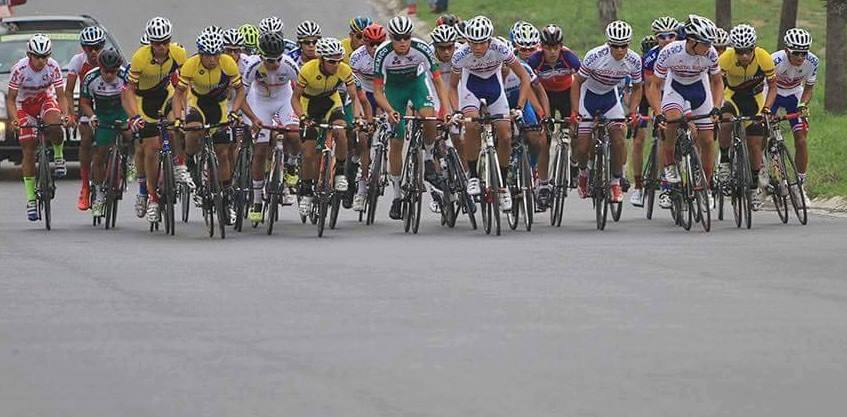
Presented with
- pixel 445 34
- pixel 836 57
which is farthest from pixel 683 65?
pixel 836 57

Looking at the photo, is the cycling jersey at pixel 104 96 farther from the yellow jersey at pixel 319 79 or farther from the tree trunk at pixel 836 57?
the tree trunk at pixel 836 57

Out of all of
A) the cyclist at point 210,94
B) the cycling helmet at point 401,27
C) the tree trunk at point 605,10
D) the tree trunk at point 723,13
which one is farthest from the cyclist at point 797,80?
the tree trunk at point 605,10

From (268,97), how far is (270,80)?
0.76 ft

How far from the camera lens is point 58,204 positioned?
83.2 ft

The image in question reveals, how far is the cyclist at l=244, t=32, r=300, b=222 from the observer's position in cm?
2077

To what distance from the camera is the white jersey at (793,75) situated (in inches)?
879

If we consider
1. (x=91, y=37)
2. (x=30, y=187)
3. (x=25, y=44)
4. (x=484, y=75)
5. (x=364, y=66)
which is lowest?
(x=30, y=187)

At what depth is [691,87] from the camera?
20859 mm

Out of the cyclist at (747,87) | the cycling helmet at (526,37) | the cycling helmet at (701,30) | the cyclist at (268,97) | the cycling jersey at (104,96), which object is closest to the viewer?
the cycling helmet at (701,30)

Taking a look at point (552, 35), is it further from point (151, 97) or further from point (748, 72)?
point (151, 97)

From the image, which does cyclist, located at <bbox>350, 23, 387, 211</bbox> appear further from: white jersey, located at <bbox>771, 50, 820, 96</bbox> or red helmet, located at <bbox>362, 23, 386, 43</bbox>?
white jersey, located at <bbox>771, 50, 820, 96</bbox>

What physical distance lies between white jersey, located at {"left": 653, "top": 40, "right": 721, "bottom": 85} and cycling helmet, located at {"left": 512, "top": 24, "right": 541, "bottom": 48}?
1.78 metres

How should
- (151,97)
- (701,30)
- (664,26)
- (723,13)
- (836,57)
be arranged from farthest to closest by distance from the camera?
1. (723,13)
2. (836,57)
3. (664,26)
4. (151,97)
5. (701,30)

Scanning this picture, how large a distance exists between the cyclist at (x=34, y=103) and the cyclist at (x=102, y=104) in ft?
0.96
